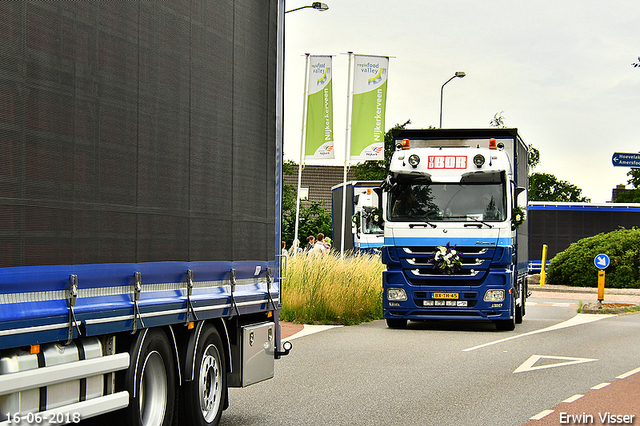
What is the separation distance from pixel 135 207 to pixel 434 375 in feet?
19.5

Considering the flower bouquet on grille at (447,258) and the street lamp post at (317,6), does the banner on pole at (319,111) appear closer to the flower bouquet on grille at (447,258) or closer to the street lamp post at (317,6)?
the street lamp post at (317,6)

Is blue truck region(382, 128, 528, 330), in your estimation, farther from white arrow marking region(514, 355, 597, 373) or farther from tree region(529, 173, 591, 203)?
tree region(529, 173, 591, 203)

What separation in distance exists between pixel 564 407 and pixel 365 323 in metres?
10.0

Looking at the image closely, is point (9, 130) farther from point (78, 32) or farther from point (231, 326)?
point (231, 326)

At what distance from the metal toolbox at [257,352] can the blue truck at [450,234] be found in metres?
8.26

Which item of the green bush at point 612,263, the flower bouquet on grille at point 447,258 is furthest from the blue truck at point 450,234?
the green bush at point 612,263

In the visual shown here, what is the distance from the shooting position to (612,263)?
32.3 metres

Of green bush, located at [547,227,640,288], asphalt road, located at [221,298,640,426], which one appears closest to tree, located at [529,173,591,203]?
green bush, located at [547,227,640,288]

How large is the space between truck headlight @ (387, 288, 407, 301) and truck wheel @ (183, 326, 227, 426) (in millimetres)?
9341

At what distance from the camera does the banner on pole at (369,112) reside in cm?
2839

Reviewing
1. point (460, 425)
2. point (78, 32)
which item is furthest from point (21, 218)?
point (460, 425)

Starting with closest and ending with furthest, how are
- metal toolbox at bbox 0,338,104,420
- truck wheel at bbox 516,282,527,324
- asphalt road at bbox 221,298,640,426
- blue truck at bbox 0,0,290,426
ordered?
metal toolbox at bbox 0,338,104,420
blue truck at bbox 0,0,290,426
asphalt road at bbox 221,298,640,426
truck wheel at bbox 516,282,527,324

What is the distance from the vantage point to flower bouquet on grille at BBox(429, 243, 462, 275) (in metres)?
16.2

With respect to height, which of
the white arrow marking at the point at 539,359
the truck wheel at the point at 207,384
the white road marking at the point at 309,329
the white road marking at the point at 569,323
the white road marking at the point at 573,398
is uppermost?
the truck wheel at the point at 207,384
